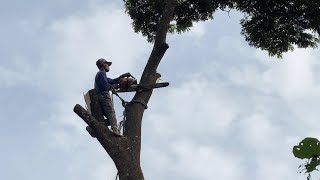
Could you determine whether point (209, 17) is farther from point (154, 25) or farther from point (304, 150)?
point (304, 150)

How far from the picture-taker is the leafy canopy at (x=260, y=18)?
1208 cm

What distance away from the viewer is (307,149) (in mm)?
1733

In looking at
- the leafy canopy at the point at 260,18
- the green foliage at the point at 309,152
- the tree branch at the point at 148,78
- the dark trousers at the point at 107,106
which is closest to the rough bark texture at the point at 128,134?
the tree branch at the point at 148,78

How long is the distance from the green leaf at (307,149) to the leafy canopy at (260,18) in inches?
402

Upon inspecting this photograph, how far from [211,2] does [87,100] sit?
21.3 feet

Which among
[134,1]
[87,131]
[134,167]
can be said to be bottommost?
[134,167]

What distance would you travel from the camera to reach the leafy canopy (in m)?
12.1

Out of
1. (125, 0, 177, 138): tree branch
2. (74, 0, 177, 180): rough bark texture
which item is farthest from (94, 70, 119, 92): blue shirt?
(125, 0, 177, 138): tree branch

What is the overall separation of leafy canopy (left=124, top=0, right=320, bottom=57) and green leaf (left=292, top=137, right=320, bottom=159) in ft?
33.5

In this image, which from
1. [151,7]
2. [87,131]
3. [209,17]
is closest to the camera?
[87,131]

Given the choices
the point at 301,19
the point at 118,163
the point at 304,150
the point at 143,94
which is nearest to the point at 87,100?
the point at 143,94

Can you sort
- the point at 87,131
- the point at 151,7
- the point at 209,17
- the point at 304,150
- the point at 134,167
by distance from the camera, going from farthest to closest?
the point at 209,17 → the point at 151,7 → the point at 87,131 → the point at 134,167 → the point at 304,150

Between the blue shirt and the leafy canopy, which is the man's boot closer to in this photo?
the blue shirt

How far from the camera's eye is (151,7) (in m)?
12.0
